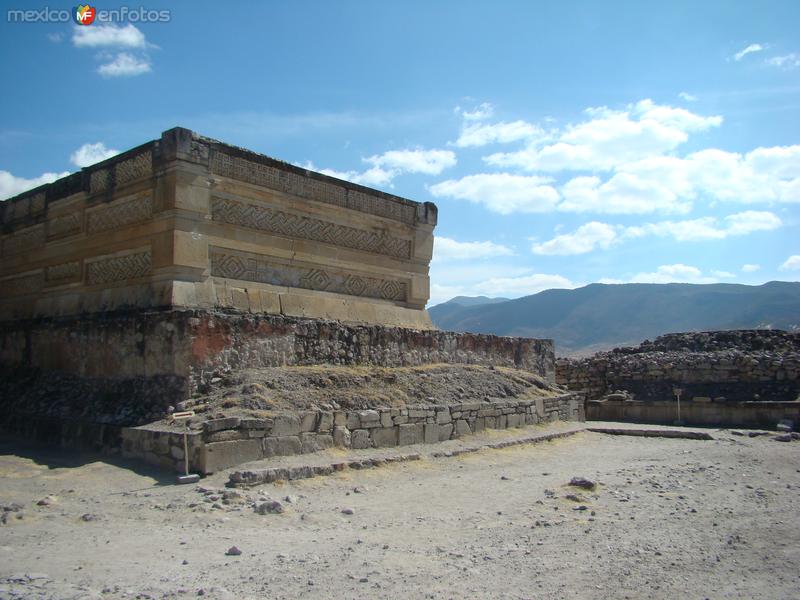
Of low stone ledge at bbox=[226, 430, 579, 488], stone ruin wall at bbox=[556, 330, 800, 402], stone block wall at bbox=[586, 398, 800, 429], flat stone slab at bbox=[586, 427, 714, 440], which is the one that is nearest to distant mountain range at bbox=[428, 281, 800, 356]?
stone ruin wall at bbox=[556, 330, 800, 402]

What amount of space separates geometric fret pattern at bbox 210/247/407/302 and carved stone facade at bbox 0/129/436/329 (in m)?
0.02

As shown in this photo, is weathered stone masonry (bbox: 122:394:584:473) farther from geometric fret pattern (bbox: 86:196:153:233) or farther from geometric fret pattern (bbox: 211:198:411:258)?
geometric fret pattern (bbox: 86:196:153:233)

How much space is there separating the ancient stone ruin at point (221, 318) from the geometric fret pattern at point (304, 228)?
3 cm

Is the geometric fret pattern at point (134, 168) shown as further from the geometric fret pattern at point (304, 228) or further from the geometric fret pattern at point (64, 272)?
the geometric fret pattern at point (64, 272)

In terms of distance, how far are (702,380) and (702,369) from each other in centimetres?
33

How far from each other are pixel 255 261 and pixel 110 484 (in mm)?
4190

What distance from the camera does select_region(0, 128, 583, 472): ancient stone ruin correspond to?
7.78 meters

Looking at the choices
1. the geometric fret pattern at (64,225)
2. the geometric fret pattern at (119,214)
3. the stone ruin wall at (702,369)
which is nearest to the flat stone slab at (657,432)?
the stone ruin wall at (702,369)

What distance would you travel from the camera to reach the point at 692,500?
7.27m

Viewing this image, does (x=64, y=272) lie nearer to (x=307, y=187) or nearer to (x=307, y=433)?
(x=307, y=187)

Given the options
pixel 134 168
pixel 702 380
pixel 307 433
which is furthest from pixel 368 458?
pixel 702 380

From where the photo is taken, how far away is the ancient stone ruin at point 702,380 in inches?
640

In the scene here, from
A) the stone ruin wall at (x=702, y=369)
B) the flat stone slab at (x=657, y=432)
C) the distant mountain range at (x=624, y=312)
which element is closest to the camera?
the flat stone slab at (x=657, y=432)

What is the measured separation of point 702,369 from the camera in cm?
1828
